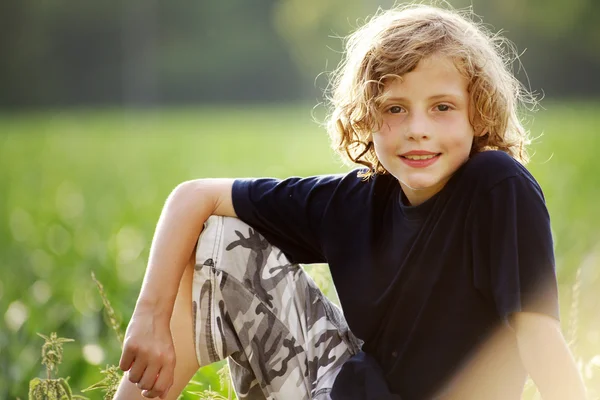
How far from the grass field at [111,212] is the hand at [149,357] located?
46 centimetres

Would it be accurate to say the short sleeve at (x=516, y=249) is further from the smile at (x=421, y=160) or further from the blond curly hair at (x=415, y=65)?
the blond curly hair at (x=415, y=65)

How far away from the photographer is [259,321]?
80.0 inches

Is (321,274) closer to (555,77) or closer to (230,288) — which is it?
(230,288)

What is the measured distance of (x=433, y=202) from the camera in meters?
1.85

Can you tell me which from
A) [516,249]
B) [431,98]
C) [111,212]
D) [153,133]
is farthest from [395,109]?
[153,133]

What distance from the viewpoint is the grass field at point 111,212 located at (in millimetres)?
2855

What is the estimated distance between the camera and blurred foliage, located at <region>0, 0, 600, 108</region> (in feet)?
90.3

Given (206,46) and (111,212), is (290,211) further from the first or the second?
(206,46)

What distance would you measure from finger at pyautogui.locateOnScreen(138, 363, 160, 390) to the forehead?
2.38 ft

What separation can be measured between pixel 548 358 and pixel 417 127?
518mm

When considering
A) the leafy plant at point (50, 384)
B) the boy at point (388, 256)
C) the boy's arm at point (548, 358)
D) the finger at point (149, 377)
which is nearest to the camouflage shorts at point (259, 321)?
the boy at point (388, 256)

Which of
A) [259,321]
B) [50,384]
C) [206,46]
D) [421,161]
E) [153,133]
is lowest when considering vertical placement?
[153,133]

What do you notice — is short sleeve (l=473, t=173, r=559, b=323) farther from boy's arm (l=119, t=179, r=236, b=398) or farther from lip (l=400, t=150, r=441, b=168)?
boy's arm (l=119, t=179, r=236, b=398)

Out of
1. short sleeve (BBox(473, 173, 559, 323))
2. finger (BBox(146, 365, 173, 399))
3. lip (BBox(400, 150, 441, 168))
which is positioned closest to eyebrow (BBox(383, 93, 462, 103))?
lip (BBox(400, 150, 441, 168))
